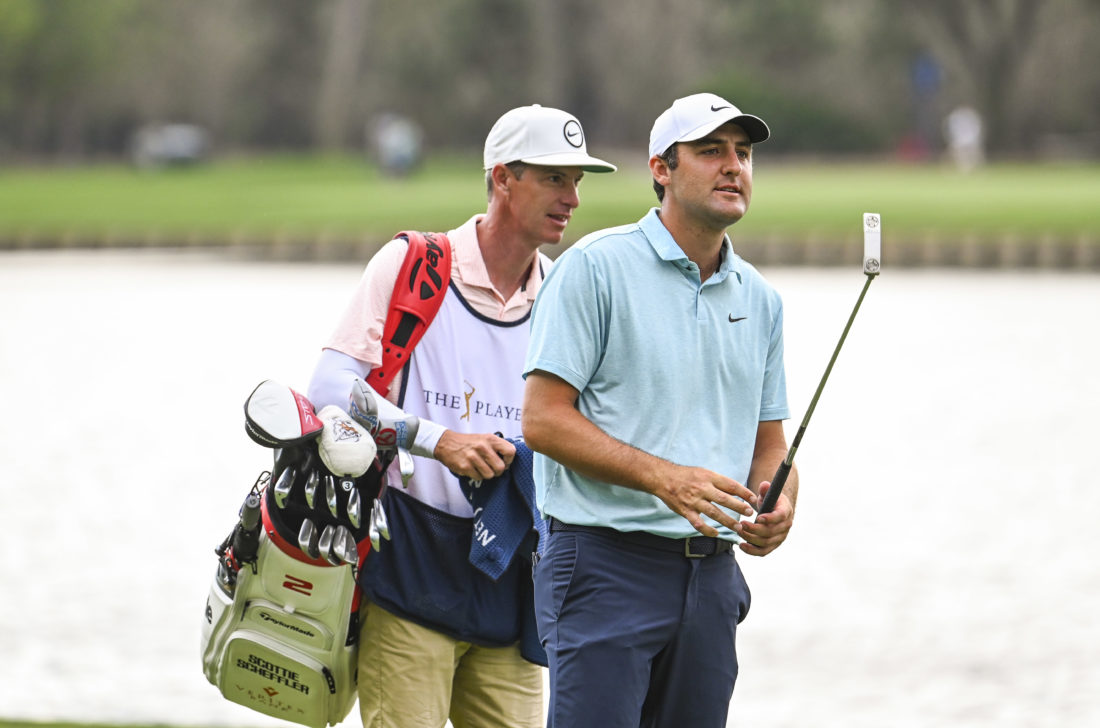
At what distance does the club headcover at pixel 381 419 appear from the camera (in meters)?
3.71

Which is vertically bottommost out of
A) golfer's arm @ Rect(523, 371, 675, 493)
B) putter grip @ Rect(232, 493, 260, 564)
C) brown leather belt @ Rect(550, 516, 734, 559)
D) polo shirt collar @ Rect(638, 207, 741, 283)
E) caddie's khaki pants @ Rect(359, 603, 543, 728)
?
caddie's khaki pants @ Rect(359, 603, 543, 728)

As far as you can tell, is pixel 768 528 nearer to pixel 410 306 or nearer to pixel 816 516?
pixel 410 306

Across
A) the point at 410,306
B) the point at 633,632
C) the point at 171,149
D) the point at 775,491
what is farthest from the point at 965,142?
the point at 633,632

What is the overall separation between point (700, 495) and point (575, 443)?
0.25 metres

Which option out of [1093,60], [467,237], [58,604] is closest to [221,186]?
[1093,60]

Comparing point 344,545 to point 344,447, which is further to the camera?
point 344,545

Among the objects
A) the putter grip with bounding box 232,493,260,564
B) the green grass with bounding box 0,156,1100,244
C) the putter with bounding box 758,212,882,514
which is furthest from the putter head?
the green grass with bounding box 0,156,1100,244

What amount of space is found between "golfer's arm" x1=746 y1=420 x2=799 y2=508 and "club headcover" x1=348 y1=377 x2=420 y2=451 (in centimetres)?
70

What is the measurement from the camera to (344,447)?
3600mm

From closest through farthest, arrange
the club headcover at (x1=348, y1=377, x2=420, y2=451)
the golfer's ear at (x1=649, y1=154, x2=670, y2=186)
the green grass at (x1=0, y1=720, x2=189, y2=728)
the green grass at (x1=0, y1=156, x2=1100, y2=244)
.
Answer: the golfer's ear at (x1=649, y1=154, x2=670, y2=186) → the club headcover at (x1=348, y1=377, x2=420, y2=451) → the green grass at (x1=0, y1=720, x2=189, y2=728) → the green grass at (x1=0, y1=156, x2=1100, y2=244)

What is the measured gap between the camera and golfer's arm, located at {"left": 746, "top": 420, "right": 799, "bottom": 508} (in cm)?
355

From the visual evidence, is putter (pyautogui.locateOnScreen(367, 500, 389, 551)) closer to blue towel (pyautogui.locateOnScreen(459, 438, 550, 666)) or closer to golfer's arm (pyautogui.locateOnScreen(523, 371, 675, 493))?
blue towel (pyautogui.locateOnScreen(459, 438, 550, 666))

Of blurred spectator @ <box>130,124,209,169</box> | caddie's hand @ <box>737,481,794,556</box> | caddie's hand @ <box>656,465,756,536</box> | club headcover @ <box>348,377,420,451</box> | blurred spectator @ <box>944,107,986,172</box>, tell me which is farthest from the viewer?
blurred spectator @ <box>130,124,209,169</box>

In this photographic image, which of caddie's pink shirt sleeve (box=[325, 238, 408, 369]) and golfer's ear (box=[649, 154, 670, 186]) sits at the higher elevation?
golfer's ear (box=[649, 154, 670, 186])
